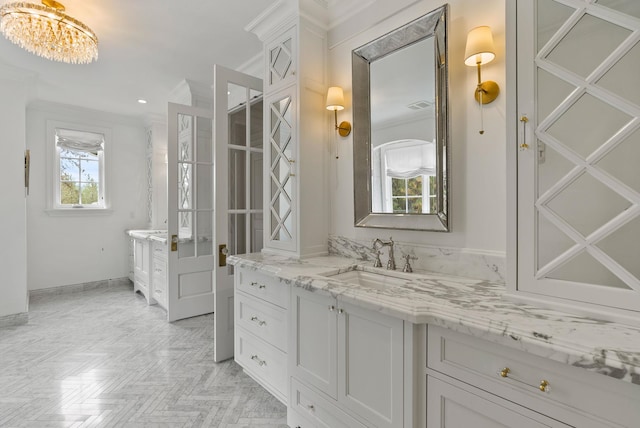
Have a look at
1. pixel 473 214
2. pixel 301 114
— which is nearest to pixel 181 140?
pixel 301 114

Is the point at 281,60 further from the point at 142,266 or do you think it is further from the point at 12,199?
the point at 142,266

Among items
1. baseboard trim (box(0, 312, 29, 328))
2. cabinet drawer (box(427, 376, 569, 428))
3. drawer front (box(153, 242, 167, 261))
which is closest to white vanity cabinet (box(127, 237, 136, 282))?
drawer front (box(153, 242, 167, 261))

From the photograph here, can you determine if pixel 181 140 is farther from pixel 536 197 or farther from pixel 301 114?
pixel 536 197

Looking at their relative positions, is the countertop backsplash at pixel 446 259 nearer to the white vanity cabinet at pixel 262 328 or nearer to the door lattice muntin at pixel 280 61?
the white vanity cabinet at pixel 262 328

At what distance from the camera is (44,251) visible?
4395 mm

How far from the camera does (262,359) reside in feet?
6.58

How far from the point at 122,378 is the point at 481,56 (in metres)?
3.06

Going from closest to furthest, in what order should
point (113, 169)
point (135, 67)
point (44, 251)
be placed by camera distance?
point (135, 67), point (44, 251), point (113, 169)

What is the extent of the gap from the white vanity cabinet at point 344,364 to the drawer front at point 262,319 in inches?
7.6

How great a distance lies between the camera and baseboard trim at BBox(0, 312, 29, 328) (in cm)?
323

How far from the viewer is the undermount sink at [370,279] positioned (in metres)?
1.66

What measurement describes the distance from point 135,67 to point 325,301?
10.9ft

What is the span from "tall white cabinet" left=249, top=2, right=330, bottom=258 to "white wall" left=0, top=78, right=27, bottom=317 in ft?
9.38

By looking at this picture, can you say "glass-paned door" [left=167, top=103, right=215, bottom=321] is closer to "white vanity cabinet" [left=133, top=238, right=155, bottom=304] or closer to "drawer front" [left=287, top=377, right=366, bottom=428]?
"white vanity cabinet" [left=133, top=238, right=155, bottom=304]
